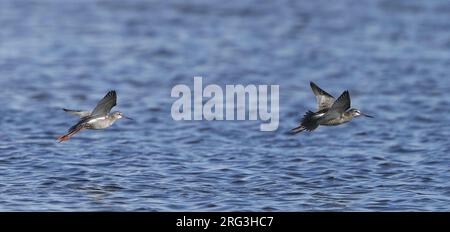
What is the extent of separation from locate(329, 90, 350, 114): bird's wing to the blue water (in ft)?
3.13

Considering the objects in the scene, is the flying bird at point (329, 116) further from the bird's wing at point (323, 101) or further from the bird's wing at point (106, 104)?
the bird's wing at point (106, 104)

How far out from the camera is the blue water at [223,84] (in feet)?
42.7

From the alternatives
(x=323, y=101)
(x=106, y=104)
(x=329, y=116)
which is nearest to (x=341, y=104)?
(x=329, y=116)

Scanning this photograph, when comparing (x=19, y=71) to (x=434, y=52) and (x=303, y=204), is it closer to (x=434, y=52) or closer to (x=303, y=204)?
(x=434, y=52)

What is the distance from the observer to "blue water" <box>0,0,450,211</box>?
13.0 meters

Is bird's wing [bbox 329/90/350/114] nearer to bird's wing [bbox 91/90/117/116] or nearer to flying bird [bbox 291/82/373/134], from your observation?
flying bird [bbox 291/82/373/134]

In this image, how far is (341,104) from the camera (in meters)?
13.1

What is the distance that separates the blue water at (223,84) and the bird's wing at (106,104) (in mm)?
854

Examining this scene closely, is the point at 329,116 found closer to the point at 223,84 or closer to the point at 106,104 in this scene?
the point at 106,104

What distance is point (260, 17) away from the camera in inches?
1102

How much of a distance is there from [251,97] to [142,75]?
297 cm

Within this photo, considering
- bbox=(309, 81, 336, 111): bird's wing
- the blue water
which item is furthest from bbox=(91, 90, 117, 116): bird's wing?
bbox=(309, 81, 336, 111): bird's wing

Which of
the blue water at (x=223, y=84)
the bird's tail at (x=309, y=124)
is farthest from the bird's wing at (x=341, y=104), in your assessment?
the blue water at (x=223, y=84)
